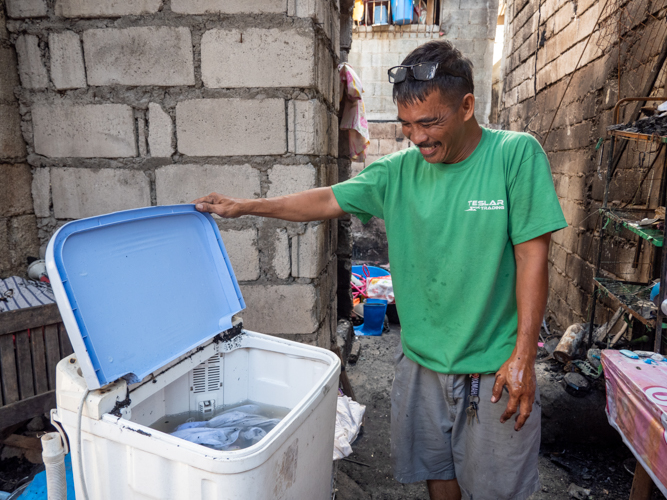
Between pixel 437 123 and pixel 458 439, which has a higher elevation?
pixel 437 123

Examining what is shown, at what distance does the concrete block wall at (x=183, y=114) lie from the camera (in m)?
2.32

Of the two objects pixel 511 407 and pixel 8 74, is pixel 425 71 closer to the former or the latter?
pixel 511 407

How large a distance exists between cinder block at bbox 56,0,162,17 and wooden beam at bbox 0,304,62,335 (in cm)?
147

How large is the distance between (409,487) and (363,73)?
902 centimetres

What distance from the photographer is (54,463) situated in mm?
1251

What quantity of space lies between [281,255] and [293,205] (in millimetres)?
716

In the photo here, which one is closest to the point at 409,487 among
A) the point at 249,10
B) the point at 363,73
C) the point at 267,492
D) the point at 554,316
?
the point at 267,492

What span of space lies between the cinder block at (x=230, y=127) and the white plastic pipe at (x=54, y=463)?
156cm

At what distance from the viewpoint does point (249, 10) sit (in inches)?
90.6

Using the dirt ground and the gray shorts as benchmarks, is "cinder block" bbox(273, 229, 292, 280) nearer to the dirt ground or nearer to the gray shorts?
the gray shorts

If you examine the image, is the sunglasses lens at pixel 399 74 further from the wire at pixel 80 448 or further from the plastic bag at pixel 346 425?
the plastic bag at pixel 346 425

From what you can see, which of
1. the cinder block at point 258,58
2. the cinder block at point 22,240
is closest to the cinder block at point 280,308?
the cinder block at point 258,58

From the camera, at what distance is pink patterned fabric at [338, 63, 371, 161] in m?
3.47

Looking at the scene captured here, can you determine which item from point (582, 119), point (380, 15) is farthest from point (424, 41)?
point (582, 119)
